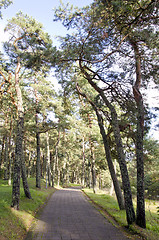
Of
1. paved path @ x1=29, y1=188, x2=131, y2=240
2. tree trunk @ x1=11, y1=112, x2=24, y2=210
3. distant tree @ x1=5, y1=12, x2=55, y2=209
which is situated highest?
distant tree @ x1=5, y1=12, x2=55, y2=209

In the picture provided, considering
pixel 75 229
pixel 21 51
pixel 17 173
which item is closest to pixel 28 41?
pixel 21 51

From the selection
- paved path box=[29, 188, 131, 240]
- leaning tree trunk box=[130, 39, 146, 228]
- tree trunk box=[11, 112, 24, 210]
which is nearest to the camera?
paved path box=[29, 188, 131, 240]

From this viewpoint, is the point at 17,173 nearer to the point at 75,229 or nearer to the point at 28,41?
the point at 75,229

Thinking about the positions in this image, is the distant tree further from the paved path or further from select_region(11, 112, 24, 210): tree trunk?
the paved path

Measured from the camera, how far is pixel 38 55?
29.0 ft

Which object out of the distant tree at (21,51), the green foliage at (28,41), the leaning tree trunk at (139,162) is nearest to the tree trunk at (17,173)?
the distant tree at (21,51)

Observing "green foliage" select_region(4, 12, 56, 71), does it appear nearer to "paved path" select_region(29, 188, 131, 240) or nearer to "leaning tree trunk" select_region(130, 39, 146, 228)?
"leaning tree trunk" select_region(130, 39, 146, 228)

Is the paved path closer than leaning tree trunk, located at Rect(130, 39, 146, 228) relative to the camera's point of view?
Yes

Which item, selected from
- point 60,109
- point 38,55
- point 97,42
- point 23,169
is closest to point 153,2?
point 97,42

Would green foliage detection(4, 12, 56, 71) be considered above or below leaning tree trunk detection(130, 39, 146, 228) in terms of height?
above

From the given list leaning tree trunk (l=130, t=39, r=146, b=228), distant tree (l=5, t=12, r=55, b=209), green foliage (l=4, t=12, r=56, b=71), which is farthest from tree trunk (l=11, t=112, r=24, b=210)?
leaning tree trunk (l=130, t=39, r=146, b=228)

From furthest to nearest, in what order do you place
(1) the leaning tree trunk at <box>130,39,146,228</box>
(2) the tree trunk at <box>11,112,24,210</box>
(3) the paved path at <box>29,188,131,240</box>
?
(2) the tree trunk at <box>11,112,24,210</box>
(1) the leaning tree trunk at <box>130,39,146,228</box>
(3) the paved path at <box>29,188,131,240</box>

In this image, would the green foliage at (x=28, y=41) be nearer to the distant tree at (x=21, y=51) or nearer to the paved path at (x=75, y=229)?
the distant tree at (x=21, y=51)

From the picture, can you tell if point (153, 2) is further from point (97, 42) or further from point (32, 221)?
point (32, 221)
